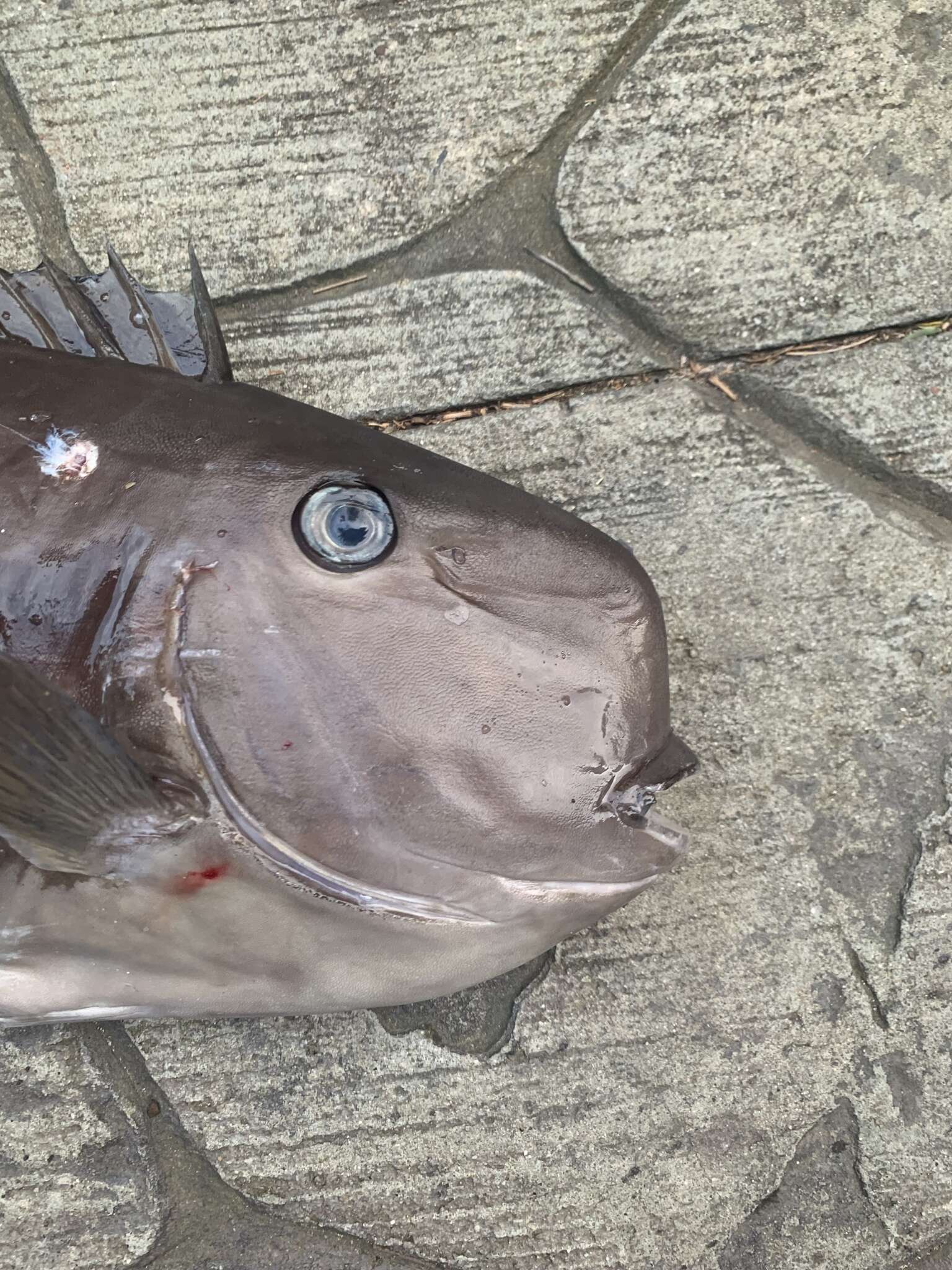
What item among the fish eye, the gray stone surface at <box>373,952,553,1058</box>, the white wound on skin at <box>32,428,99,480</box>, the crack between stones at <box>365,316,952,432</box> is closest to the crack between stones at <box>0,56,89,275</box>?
the crack between stones at <box>365,316,952,432</box>

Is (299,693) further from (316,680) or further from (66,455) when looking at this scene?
(66,455)

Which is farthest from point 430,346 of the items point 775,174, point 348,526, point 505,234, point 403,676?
point 403,676

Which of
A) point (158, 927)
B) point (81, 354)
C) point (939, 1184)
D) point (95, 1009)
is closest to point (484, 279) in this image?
point (81, 354)

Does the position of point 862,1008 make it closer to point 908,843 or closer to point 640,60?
point 908,843

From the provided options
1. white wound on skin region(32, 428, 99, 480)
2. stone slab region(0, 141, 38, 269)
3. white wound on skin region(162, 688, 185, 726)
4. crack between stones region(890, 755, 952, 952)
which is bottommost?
white wound on skin region(162, 688, 185, 726)

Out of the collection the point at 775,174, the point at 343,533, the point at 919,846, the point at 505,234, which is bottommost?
the point at 343,533

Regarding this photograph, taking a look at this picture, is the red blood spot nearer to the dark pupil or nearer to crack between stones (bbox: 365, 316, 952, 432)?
the dark pupil
